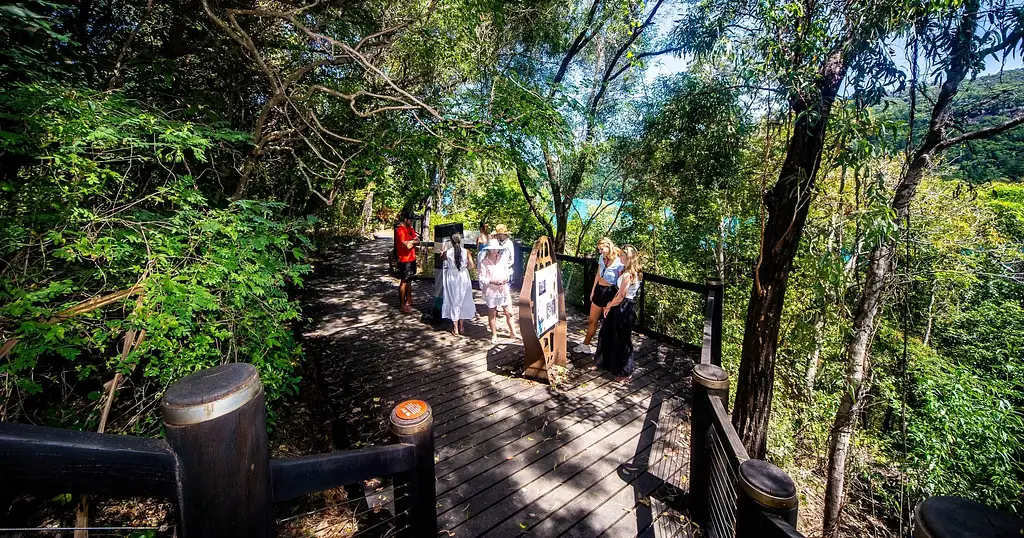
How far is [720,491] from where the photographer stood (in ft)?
8.52

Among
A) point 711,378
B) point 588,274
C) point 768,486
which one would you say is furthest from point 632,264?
point 768,486

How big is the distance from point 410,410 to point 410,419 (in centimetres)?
5

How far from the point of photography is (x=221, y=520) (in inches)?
37.3

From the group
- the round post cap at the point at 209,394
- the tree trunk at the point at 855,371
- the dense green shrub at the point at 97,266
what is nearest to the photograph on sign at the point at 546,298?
the dense green shrub at the point at 97,266

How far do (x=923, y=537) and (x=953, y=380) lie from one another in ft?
56.7

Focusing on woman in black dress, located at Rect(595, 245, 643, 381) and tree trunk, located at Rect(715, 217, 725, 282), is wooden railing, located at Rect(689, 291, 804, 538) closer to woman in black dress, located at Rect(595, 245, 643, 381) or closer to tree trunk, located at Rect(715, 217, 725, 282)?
woman in black dress, located at Rect(595, 245, 643, 381)

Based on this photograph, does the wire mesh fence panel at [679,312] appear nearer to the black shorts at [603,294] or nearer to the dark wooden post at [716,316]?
the dark wooden post at [716,316]

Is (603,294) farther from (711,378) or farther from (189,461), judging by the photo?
(189,461)

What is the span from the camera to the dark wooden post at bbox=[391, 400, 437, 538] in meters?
1.82

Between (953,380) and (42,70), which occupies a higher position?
(42,70)

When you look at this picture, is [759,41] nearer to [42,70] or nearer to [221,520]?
[221,520]

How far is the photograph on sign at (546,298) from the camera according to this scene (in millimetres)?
4598

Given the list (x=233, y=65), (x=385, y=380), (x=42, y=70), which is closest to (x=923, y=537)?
(x=385, y=380)

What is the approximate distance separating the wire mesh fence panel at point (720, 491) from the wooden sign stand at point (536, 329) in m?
2.24
